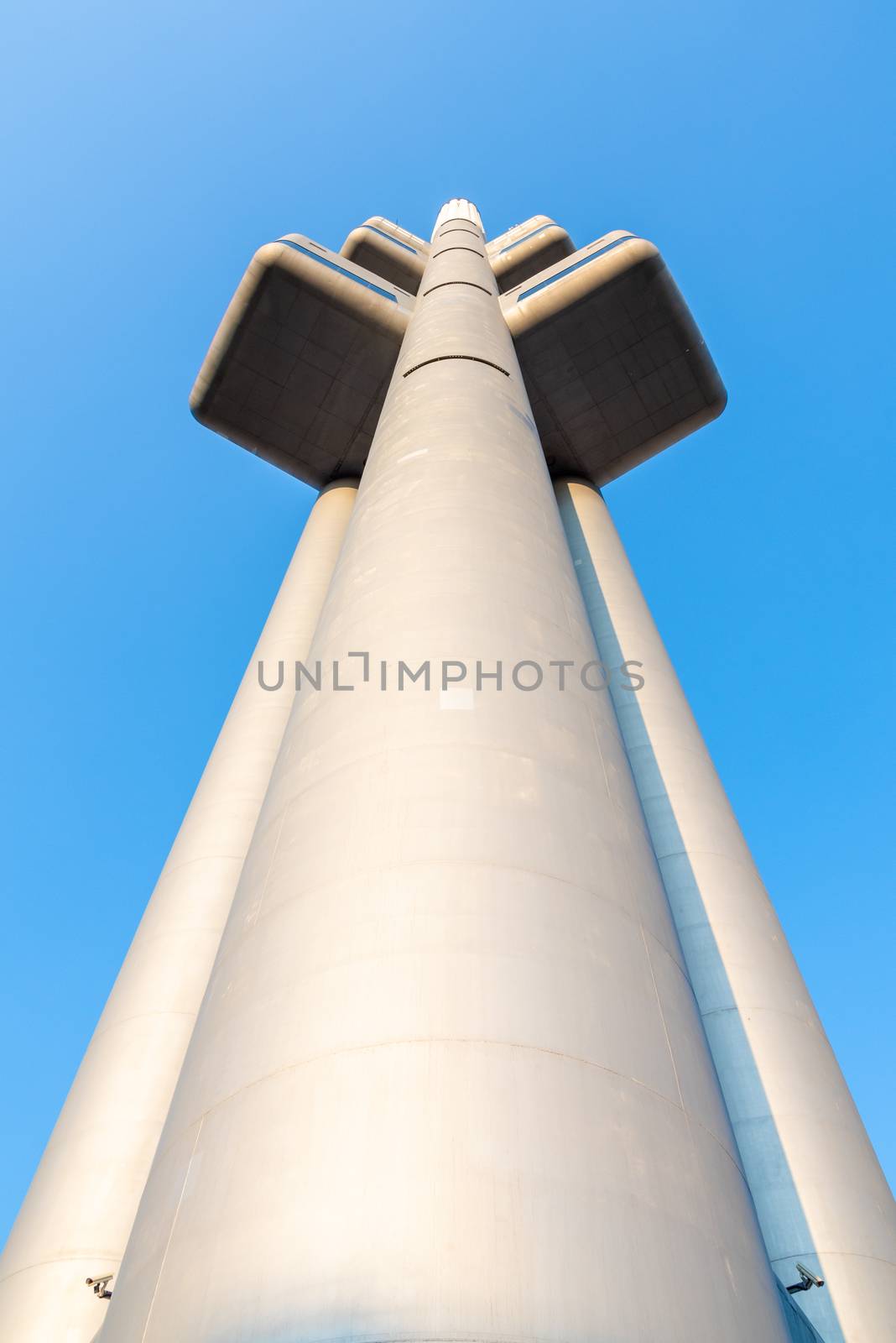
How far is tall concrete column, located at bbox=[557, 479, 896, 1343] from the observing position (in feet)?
28.8

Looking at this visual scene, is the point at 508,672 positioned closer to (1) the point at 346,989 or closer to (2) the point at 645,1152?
(1) the point at 346,989

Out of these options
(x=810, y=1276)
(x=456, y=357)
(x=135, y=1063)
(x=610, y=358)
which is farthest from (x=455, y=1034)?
(x=610, y=358)

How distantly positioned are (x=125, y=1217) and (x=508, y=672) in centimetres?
621

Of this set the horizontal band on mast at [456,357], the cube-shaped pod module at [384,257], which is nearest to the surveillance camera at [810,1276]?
the horizontal band on mast at [456,357]

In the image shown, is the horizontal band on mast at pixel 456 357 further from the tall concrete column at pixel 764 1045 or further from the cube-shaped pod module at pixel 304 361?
the cube-shaped pod module at pixel 304 361

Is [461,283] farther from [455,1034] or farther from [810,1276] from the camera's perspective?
[455,1034]

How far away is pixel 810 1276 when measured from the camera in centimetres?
815

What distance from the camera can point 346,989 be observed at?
14.9 feet

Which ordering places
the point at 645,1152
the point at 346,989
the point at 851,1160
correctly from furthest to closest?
the point at 851,1160 → the point at 346,989 → the point at 645,1152

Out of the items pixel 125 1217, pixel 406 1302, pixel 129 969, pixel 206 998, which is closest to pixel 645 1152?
pixel 406 1302

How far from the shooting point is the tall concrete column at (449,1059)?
3.45m

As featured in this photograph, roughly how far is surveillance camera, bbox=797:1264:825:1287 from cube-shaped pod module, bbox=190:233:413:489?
64.6ft

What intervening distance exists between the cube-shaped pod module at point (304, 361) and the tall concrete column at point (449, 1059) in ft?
57.1

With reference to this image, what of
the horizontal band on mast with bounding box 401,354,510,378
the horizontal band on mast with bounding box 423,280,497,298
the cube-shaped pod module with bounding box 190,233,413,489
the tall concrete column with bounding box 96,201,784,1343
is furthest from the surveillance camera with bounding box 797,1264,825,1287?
the cube-shaped pod module with bounding box 190,233,413,489
